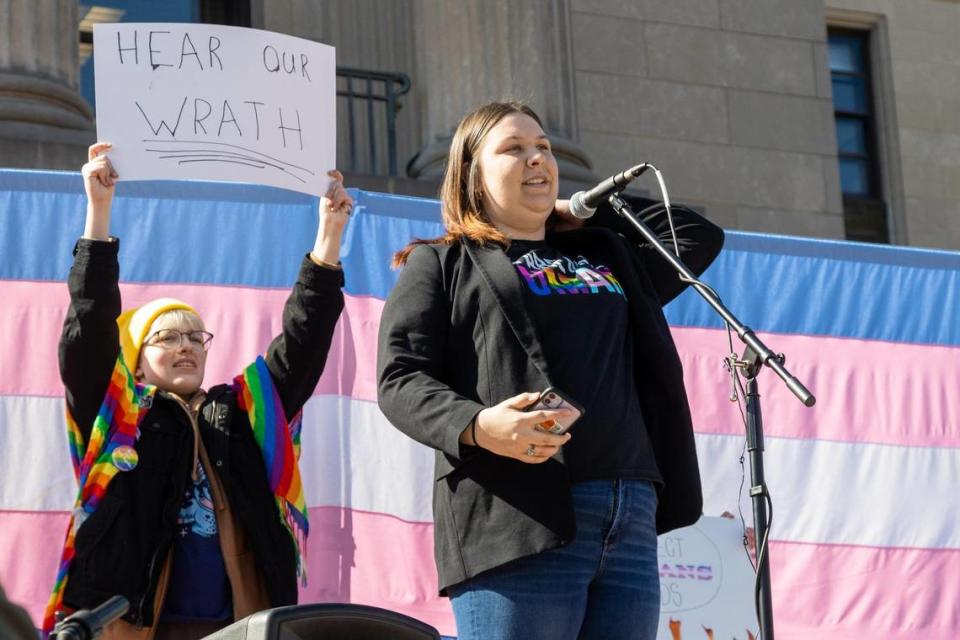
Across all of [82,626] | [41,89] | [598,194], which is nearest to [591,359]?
[598,194]

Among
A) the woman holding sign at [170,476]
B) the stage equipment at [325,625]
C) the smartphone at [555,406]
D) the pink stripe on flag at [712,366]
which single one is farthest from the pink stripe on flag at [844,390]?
the stage equipment at [325,625]

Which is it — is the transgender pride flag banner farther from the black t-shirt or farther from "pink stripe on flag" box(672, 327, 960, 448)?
the black t-shirt

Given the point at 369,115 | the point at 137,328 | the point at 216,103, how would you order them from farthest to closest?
the point at 369,115 < the point at 216,103 < the point at 137,328

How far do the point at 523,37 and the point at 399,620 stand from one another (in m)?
5.91

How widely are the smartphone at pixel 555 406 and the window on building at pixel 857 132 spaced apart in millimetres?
9626

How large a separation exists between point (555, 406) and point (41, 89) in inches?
187

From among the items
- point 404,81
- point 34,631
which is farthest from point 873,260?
point 34,631

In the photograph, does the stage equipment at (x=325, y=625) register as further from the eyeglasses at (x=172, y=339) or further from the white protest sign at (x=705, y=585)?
the white protest sign at (x=705, y=585)

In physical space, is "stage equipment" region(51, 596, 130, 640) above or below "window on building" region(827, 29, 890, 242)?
below

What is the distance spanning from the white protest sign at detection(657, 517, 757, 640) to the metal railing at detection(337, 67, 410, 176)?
3.29 metres

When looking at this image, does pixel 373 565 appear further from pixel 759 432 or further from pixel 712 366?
pixel 759 432

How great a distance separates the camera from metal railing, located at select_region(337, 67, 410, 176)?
8.54m

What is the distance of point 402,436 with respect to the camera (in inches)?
214

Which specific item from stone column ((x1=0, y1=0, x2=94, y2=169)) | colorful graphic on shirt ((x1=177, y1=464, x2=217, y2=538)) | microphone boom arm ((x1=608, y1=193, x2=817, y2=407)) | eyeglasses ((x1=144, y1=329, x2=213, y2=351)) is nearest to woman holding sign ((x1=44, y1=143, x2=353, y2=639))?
colorful graphic on shirt ((x1=177, y1=464, x2=217, y2=538))
